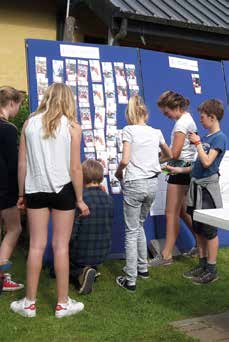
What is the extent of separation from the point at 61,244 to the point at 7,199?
0.86 m

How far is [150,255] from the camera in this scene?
6.27 meters

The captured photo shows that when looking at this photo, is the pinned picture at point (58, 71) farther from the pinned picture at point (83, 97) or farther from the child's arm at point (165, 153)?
the child's arm at point (165, 153)

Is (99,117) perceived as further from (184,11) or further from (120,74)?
(184,11)

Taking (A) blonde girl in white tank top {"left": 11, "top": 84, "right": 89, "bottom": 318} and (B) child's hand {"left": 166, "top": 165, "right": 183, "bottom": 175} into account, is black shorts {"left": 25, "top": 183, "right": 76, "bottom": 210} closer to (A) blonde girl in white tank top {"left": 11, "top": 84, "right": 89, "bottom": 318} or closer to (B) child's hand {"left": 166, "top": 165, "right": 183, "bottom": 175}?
(A) blonde girl in white tank top {"left": 11, "top": 84, "right": 89, "bottom": 318}

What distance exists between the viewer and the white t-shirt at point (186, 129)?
18.5 feet

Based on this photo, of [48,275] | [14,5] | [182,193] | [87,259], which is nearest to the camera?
[87,259]

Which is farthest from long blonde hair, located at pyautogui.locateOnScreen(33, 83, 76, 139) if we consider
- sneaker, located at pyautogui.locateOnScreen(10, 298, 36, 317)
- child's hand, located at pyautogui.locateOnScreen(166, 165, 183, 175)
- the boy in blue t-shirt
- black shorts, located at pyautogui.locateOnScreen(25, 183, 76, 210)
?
child's hand, located at pyautogui.locateOnScreen(166, 165, 183, 175)

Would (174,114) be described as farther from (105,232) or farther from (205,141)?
(105,232)

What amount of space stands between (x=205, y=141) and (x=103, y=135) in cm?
123

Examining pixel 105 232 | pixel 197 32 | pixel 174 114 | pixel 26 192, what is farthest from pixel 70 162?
pixel 197 32

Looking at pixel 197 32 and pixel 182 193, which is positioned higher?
pixel 197 32

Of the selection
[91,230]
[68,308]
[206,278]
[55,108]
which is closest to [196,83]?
[206,278]

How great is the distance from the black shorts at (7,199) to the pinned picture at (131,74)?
2.17 meters

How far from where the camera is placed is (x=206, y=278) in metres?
5.36
